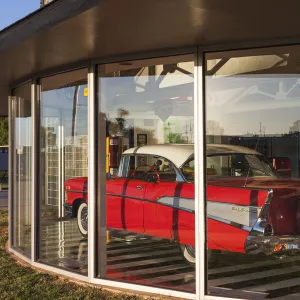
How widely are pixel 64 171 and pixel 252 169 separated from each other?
2.76 meters

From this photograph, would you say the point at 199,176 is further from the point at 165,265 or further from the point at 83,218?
the point at 83,218

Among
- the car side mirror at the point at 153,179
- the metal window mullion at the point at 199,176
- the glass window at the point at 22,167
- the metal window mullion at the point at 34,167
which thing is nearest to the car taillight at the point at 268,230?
the metal window mullion at the point at 199,176

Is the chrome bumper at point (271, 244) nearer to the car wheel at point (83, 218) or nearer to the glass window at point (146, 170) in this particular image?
the glass window at point (146, 170)

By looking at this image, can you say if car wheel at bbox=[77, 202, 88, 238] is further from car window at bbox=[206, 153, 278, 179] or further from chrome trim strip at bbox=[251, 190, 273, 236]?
chrome trim strip at bbox=[251, 190, 273, 236]

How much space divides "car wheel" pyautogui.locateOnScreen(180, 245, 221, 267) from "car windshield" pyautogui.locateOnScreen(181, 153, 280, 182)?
0.85m

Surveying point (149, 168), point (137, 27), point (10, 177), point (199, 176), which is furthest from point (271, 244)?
point (10, 177)

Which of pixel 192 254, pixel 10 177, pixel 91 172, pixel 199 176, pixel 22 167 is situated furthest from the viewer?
pixel 10 177

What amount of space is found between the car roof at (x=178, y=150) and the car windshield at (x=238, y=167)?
59mm

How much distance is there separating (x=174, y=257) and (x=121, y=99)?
2183mm

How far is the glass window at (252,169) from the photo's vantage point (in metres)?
5.55

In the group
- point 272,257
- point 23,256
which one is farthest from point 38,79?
point 272,257

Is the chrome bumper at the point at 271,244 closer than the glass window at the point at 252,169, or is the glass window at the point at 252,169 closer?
the glass window at the point at 252,169

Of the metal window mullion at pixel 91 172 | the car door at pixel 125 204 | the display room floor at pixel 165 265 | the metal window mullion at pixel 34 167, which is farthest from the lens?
the metal window mullion at pixel 34 167

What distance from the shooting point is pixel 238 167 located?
5875 millimetres
